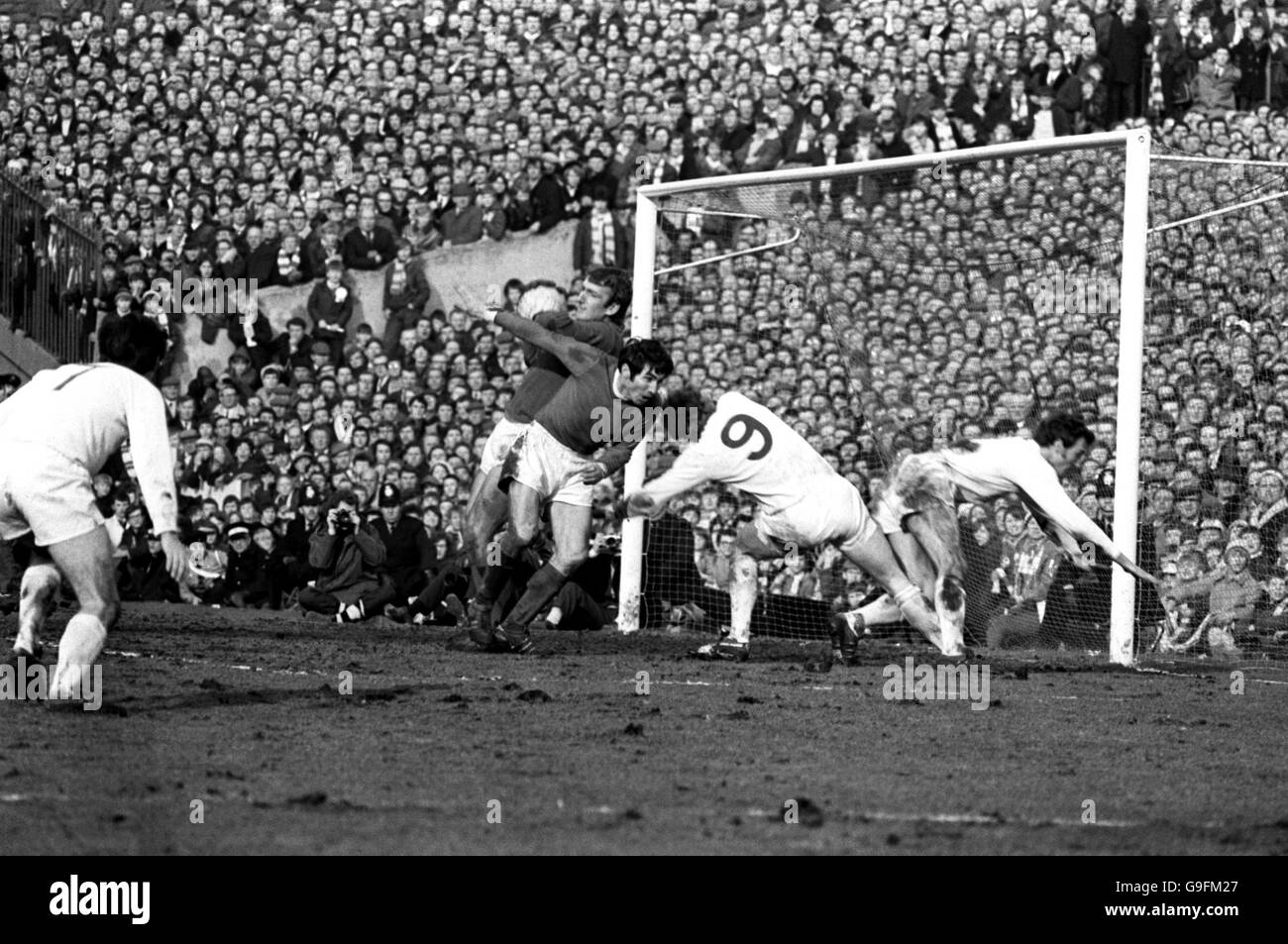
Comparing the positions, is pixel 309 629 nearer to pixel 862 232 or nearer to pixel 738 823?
pixel 862 232

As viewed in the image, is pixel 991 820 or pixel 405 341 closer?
pixel 991 820

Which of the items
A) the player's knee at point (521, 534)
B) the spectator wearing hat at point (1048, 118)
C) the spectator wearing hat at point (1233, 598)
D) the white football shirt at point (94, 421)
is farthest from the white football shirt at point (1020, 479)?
the spectator wearing hat at point (1048, 118)

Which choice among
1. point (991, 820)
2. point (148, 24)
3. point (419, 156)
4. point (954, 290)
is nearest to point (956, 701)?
point (991, 820)

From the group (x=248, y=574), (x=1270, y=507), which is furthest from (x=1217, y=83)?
(x=248, y=574)

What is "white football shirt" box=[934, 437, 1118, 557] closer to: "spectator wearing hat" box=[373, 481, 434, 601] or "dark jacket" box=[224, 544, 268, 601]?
"spectator wearing hat" box=[373, 481, 434, 601]

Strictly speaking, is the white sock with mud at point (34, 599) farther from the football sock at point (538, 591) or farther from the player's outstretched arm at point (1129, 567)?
the player's outstretched arm at point (1129, 567)

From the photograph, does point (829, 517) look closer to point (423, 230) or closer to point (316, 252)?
point (423, 230)

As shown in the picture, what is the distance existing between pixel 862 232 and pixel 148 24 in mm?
12791

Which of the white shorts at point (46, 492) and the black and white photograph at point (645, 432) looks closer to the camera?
the black and white photograph at point (645, 432)

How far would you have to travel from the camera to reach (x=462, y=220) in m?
21.2

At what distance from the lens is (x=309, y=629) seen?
1509 centimetres

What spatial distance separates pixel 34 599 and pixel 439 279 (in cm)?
1231

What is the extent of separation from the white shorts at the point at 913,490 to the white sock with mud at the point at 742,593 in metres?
1.09

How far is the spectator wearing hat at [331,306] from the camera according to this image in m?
→ 21.1
